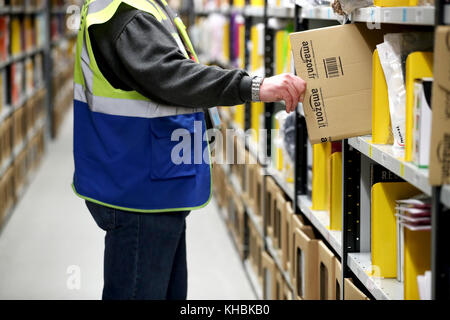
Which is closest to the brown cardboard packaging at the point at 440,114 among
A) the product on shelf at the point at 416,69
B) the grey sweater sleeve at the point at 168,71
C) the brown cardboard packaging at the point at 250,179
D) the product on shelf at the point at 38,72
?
the product on shelf at the point at 416,69

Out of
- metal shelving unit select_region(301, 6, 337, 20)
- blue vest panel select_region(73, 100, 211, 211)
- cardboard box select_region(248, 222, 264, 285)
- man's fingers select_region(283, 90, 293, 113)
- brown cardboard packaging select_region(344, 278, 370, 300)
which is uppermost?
metal shelving unit select_region(301, 6, 337, 20)

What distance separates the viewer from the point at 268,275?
330 centimetres

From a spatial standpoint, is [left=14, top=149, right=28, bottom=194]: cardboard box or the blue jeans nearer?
the blue jeans

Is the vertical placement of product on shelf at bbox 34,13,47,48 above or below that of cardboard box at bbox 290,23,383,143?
above

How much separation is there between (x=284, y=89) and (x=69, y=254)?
2.75 m

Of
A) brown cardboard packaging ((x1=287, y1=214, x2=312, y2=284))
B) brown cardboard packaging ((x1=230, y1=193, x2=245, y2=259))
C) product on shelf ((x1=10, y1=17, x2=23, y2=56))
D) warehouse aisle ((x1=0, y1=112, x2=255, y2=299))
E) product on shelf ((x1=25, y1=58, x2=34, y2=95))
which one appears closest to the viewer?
brown cardboard packaging ((x1=287, y1=214, x2=312, y2=284))

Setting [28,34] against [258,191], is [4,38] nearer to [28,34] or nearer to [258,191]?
[28,34]

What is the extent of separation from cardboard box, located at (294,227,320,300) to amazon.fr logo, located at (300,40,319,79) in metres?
0.75

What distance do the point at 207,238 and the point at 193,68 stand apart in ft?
9.57

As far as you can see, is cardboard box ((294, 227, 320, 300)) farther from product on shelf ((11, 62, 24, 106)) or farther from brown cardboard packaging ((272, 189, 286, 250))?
product on shelf ((11, 62, 24, 106))

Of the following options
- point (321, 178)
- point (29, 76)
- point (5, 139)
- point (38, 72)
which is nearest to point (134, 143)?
point (321, 178)

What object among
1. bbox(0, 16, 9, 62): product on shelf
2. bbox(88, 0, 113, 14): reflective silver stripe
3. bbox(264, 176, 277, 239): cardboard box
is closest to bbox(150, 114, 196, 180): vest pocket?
bbox(88, 0, 113, 14): reflective silver stripe

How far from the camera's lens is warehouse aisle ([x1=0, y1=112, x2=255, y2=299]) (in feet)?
11.8
